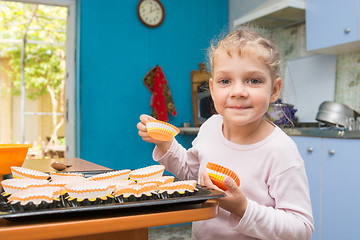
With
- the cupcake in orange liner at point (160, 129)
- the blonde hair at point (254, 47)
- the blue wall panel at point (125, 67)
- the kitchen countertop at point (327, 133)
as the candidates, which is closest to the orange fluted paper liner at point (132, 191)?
the cupcake in orange liner at point (160, 129)

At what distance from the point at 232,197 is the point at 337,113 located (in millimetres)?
2237

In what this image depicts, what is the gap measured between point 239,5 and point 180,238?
8.04 feet

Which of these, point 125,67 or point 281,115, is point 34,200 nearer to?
point 281,115

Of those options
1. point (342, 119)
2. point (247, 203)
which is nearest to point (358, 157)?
point (342, 119)

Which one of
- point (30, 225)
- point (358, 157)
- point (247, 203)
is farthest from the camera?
point (358, 157)

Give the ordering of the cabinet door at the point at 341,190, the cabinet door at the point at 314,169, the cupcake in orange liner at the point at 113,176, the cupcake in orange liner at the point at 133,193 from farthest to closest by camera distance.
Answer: the cabinet door at the point at 314,169 < the cabinet door at the point at 341,190 < the cupcake in orange liner at the point at 113,176 < the cupcake in orange liner at the point at 133,193

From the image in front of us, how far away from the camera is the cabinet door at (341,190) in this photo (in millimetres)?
2158

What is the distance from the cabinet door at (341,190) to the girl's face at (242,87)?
155cm

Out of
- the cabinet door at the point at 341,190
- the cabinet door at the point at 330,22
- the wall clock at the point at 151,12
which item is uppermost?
the wall clock at the point at 151,12

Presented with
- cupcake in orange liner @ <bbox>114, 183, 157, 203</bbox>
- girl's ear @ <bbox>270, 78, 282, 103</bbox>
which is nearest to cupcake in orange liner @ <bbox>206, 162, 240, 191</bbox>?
cupcake in orange liner @ <bbox>114, 183, 157, 203</bbox>

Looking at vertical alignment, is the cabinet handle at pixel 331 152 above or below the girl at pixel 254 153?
below

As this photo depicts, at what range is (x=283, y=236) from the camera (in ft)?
2.47

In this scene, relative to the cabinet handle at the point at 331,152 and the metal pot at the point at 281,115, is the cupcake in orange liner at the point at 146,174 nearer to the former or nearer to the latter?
the metal pot at the point at 281,115

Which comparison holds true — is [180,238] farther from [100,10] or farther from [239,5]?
[239,5]
